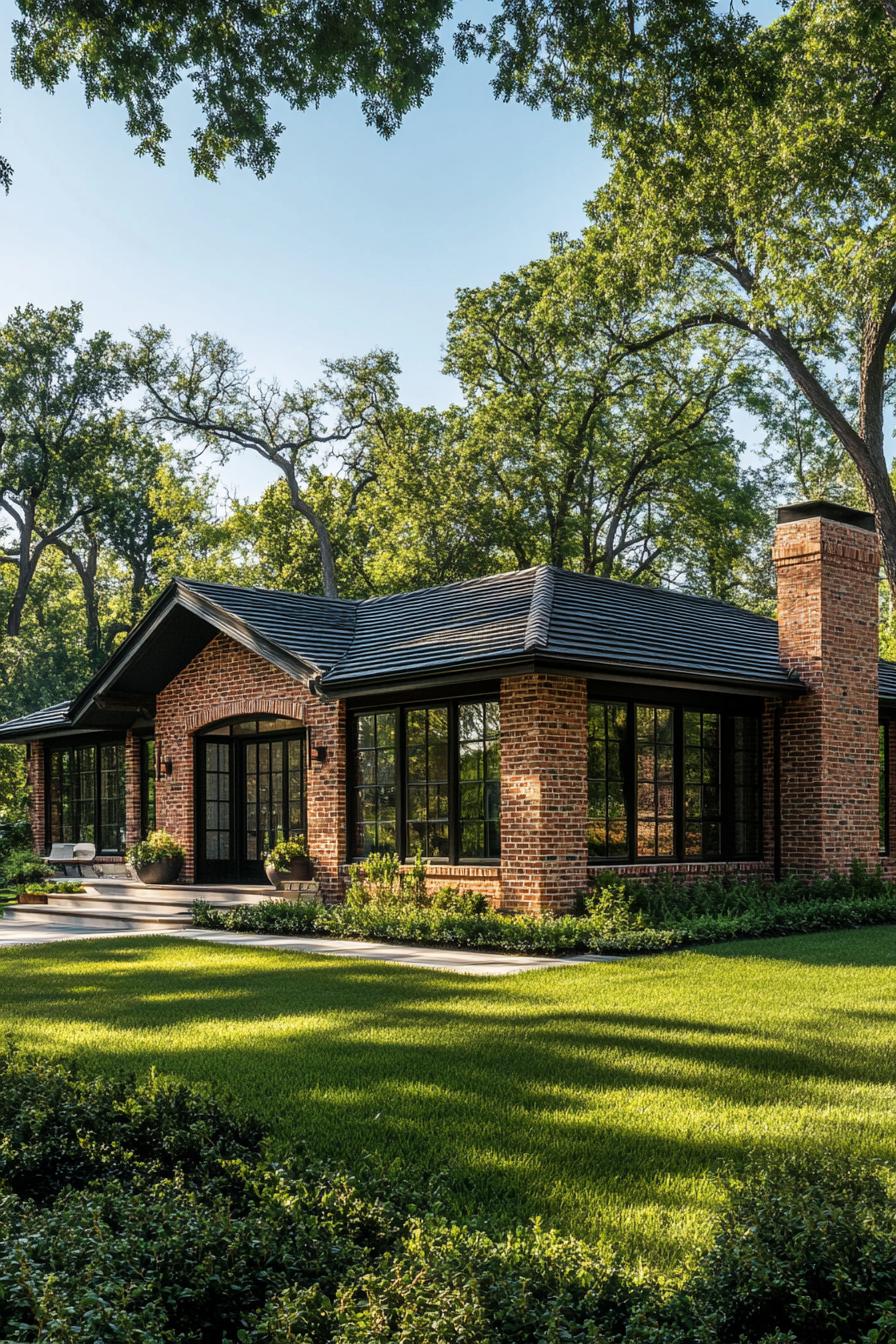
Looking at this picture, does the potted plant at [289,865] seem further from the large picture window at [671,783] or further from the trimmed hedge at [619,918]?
the large picture window at [671,783]

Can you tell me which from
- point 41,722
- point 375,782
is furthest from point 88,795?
point 375,782

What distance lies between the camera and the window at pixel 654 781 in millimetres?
15273

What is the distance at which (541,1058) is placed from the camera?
7.20 m

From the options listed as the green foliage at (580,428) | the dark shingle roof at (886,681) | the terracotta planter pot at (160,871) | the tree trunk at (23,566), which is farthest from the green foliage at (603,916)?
the tree trunk at (23,566)

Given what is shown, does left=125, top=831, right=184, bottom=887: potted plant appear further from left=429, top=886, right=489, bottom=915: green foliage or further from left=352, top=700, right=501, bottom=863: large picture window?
left=429, top=886, right=489, bottom=915: green foliage

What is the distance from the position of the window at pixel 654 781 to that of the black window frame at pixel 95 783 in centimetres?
1058

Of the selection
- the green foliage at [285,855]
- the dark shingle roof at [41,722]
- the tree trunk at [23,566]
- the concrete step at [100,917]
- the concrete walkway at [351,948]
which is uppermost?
the tree trunk at [23,566]

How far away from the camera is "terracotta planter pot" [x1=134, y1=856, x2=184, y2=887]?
1919 centimetres

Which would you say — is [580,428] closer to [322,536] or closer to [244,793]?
[322,536]

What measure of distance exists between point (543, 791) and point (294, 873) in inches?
183

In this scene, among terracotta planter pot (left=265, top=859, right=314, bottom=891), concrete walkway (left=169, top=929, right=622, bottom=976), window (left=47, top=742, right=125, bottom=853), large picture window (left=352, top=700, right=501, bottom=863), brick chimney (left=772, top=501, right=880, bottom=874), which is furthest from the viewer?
window (left=47, top=742, right=125, bottom=853)

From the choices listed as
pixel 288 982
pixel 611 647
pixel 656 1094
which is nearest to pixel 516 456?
pixel 611 647

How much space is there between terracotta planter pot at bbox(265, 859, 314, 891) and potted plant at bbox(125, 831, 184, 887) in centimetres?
300

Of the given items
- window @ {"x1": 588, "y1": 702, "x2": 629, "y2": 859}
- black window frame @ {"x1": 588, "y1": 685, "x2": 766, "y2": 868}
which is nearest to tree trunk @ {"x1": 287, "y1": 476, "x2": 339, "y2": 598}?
black window frame @ {"x1": 588, "y1": 685, "x2": 766, "y2": 868}
